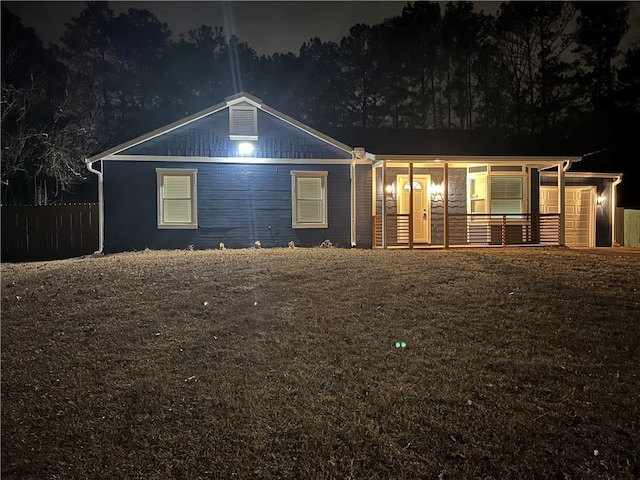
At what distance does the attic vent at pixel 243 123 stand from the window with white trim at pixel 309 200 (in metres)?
1.68

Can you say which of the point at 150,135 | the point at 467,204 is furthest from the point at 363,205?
the point at 150,135

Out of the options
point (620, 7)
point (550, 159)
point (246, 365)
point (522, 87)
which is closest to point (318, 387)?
point (246, 365)

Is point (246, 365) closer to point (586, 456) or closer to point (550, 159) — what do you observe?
point (586, 456)

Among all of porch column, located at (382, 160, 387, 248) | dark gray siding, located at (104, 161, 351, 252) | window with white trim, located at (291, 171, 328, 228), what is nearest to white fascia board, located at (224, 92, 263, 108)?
dark gray siding, located at (104, 161, 351, 252)

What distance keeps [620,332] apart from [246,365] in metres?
4.65

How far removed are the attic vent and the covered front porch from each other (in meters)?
3.65

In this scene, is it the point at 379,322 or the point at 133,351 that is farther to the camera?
the point at 379,322

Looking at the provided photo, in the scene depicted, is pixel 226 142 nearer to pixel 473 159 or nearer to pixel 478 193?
pixel 473 159

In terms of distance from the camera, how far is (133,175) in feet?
48.8

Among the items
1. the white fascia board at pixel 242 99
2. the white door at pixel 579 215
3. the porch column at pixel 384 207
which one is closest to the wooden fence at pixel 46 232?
the white fascia board at pixel 242 99

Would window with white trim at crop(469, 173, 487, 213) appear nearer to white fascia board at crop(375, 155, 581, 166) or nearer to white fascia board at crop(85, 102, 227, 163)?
white fascia board at crop(375, 155, 581, 166)

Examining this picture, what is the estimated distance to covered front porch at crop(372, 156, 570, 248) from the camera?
53.0 ft

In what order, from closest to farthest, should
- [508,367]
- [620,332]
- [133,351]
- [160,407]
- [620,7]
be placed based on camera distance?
1. [160,407]
2. [508,367]
3. [133,351]
4. [620,332]
5. [620,7]

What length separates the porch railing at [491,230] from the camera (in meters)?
16.2
